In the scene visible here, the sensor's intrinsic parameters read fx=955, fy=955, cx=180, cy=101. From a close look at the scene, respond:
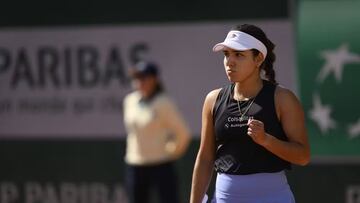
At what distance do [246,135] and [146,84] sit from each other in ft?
12.1

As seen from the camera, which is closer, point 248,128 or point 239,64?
point 248,128

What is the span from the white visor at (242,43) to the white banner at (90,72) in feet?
12.8

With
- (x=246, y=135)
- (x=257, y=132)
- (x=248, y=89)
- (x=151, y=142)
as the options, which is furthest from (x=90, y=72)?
(x=257, y=132)

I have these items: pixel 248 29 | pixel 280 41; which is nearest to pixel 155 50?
pixel 280 41

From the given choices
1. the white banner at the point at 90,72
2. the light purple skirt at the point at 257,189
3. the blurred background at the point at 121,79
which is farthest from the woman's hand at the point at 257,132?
the white banner at the point at 90,72

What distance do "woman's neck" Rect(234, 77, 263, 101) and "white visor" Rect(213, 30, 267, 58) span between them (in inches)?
5.6

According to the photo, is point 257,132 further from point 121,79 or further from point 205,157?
point 121,79

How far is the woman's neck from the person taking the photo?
430 cm

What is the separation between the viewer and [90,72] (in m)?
8.98

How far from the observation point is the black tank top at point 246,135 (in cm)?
420

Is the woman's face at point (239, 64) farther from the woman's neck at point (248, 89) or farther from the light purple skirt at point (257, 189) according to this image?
the light purple skirt at point (257, 189)

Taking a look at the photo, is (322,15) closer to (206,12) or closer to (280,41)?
(280,41)

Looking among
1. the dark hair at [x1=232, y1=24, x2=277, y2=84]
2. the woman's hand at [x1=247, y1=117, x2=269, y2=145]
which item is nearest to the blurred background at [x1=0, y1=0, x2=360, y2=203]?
the dark hair at [x1=232, y1=24, x2=277, y2=84]

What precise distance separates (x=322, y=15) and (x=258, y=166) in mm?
4004
